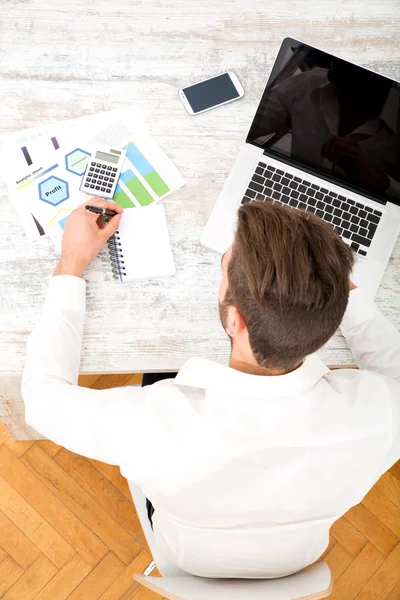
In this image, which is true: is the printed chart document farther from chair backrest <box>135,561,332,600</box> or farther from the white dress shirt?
chair backrest <box>135,561,332,600</box>

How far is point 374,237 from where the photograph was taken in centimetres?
133

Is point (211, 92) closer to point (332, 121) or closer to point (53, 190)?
point (332, 121)

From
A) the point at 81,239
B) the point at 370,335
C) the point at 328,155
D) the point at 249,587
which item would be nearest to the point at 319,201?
the point at 328,155

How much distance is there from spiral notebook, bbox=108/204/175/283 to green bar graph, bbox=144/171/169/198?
0.12 ft

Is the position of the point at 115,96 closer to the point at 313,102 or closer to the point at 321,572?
the point at 313,102

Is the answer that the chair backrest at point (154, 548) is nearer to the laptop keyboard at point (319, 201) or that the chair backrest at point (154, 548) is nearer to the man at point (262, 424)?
the man at point (262, 424)

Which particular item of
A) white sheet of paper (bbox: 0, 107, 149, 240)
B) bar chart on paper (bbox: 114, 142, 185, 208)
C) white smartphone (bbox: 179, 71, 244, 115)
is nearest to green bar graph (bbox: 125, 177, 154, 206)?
bar chart on paper (bbox: 114, 142, 185, 208)

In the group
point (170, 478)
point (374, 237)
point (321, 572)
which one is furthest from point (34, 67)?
point (321, 572)

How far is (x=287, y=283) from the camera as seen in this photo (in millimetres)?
873

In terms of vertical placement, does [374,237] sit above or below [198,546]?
above

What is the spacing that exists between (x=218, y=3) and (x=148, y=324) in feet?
2.78

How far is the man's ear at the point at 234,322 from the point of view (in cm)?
95

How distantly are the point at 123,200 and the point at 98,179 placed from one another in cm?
8

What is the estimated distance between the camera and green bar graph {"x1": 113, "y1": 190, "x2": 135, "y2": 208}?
1314mm
